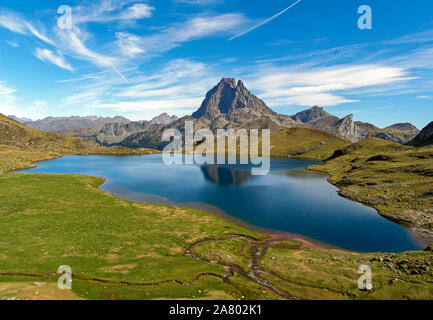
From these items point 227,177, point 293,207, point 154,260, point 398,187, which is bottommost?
point 293,207

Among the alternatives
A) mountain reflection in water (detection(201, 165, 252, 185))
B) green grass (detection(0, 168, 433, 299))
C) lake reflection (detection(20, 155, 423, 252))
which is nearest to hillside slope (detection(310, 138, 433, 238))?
lake reflection (detection(20, 155, 423, 252))

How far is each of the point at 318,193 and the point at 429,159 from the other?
6863 centimetres

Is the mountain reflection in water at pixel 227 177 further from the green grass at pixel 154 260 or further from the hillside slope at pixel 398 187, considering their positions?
the green grass at pixel 154 260

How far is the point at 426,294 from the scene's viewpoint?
29.6 m

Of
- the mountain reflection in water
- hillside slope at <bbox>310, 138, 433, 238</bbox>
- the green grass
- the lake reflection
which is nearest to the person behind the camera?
the green grass

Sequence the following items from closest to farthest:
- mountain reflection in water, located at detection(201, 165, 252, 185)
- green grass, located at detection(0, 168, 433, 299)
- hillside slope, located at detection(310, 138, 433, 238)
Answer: green grass, located at detection(0, 168, 433, 299) < hillside slope, located at detection(310, 138, 433, 238) < mountain reflection in water, located at detection(201, 165, 252, 185)

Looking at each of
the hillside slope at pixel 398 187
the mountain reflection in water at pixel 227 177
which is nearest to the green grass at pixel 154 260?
the hillside slope at pixel 398 187

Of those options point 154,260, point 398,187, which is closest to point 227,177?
point 398,187

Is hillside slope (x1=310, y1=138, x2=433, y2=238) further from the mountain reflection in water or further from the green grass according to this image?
the mountain reflection in water

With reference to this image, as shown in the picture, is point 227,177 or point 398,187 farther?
point 227,177

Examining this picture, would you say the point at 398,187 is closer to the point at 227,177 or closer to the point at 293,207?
the point at 293,207

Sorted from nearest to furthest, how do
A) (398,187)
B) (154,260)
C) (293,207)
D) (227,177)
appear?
(154,260) → (293,207) → (398,187) → (227,177)
